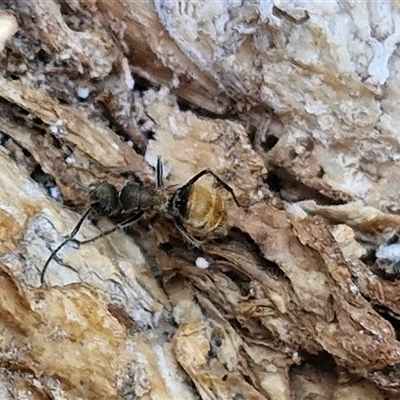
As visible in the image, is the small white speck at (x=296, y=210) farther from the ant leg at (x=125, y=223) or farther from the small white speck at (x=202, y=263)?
the ant leg at (x=125, y=223)

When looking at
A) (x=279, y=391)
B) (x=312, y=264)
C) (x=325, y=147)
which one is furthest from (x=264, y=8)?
(x=279, y=391)

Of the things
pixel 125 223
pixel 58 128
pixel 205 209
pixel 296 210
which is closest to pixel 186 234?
pixel 205 209

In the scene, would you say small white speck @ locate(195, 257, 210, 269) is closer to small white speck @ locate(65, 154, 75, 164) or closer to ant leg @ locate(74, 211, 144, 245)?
ant leg @ locate(74, 211, 144, 245)

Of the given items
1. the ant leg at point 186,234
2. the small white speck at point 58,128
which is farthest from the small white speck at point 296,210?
the small white speck at point 58,128

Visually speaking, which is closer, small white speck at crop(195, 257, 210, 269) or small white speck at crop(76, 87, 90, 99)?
small white speck at crop(195, 257, 210, 269)

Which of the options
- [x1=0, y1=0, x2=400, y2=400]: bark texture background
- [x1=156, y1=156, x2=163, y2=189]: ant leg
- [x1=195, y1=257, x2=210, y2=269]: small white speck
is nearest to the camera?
[x1=0, y1=0, x2=400, y2=400]: bark texture background

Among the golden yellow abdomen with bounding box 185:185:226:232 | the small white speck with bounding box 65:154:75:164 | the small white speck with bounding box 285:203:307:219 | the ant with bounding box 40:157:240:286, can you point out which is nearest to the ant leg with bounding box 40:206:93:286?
the ant with bounding box 40:157:240:286

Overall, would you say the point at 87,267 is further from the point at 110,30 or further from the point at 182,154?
the point at 110,30
